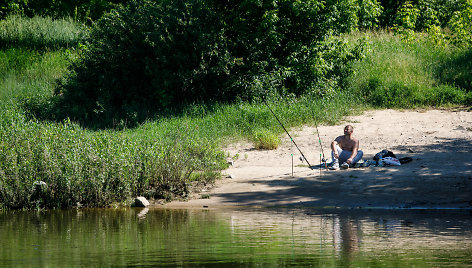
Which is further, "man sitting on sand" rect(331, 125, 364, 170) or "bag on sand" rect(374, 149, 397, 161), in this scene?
"bag on sand" rect(374, 149, 397, 161)

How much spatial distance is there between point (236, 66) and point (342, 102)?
3.97 metres

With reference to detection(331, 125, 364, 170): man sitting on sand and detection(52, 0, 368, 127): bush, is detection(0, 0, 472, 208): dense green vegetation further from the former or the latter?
detection(331, 125, 364, 170): man sitting on sand

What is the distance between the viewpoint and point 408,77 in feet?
76.2

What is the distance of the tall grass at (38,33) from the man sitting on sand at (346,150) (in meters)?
17.5

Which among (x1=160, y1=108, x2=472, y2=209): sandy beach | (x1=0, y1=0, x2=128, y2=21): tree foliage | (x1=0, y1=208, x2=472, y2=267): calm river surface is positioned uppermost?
(x1=0, y1=0, x2=128, y2=21): tree foliage

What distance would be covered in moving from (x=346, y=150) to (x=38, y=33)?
20519 mm

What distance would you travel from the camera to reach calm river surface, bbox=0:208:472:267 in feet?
Result: 25.7

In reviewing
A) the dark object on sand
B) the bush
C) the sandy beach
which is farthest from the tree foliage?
the dark object on sand

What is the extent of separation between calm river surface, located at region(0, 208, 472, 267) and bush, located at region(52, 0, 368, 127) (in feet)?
33.3

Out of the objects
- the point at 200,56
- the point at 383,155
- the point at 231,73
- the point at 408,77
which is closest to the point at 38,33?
the point at 200,56

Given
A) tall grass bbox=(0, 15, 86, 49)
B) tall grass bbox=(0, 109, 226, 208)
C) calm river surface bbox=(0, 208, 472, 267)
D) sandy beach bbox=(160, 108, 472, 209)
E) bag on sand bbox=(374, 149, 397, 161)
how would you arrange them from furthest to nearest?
1. tall grass bbox=(0, 15, 86, 49)
2. bag on sand bbox=(374, 149, 397, 161)
3. sandy beach bbox=(160, 108, 472, 209)
4. tall grass bbox=(0, 109, 226, 208)
5. calm river surface bbox=(0, 208, 472, 267)

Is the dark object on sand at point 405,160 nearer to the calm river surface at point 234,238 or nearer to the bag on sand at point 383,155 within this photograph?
the bag on sand at point 383,155

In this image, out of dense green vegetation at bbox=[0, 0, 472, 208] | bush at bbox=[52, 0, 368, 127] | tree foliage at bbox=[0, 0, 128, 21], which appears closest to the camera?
dense green vegetation at bbox=[0, 0, 472, 208]

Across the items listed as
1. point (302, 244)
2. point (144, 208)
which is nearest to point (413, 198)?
point (302, 244)
